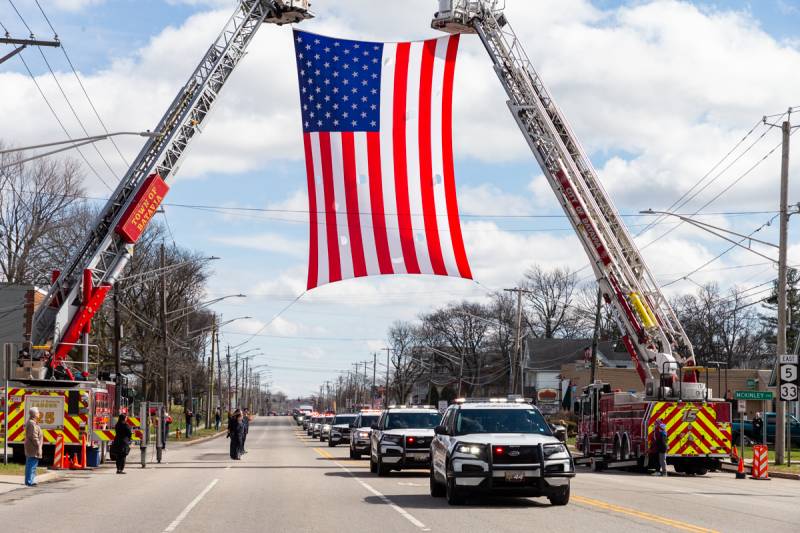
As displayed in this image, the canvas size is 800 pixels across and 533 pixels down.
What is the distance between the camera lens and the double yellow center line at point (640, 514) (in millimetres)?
14654

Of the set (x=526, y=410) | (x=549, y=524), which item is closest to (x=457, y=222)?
(x=526, y=410)

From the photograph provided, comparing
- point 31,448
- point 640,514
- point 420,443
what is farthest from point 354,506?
point 420,443

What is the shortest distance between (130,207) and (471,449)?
686 inches

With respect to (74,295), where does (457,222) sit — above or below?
→ above

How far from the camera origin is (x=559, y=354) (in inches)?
4555

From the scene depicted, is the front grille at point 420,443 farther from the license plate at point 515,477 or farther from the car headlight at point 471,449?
the license plate at point 515,477

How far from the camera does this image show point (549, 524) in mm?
15203

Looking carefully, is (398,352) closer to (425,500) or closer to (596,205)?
(596,205)

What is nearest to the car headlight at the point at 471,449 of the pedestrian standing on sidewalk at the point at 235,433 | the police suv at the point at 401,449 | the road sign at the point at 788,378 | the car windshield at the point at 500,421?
the car windshield at the point at 500,421

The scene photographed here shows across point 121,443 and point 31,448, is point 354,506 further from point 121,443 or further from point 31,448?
point 121,443

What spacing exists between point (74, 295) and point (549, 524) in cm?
1998

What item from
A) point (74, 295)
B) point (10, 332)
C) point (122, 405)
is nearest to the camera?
point (74, 295)

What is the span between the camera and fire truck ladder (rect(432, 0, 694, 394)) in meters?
34.5

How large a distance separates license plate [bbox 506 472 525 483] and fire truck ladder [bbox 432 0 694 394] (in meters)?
16.8
